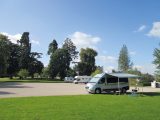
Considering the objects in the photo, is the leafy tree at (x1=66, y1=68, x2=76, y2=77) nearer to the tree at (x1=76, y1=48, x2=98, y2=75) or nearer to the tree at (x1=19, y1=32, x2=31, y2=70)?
the tree at (x1=76, y1=48, x2=98, y2=75)

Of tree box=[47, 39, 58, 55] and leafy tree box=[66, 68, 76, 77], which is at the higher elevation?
tree box=[47, 39, 58, 55]

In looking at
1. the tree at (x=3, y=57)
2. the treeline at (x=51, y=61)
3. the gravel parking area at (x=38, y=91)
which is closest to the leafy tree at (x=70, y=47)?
the treeline at (x=51, y=61)

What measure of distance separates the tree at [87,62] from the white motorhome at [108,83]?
78479 mm

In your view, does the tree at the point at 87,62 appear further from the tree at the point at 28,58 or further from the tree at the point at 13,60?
the tree at the point at 13,60

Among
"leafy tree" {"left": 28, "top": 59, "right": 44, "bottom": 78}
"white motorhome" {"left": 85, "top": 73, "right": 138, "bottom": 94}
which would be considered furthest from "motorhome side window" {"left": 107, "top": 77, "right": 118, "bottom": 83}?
"leafy tree" {"left": 28, "top": 59, "right": 44, "bottom": 78}

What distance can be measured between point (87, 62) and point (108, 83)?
3218 inches

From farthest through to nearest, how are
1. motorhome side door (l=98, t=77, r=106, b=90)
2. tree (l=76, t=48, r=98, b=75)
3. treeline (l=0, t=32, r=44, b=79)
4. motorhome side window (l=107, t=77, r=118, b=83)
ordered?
tree (l=76, t=48, r=98, b=75), treeline (l=0, t=32, r=44, b=79), motorhome side window (l=107, t=77, r=118, b=83), motorhome side door (l=98, t=77, r=106, b=90)

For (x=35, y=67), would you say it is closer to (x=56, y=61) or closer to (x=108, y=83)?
(x=56, y=61)

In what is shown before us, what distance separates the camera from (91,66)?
116938 mm

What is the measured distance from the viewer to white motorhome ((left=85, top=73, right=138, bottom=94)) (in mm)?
35500

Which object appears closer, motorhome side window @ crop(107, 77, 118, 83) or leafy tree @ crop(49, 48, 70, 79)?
motorhome side window @ crop(107, 77, 118, 83)

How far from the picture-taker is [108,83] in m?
36.4

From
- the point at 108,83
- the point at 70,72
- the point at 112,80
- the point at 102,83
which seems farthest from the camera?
the point at 70,72

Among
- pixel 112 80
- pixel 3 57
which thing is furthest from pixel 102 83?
pixel 3 57
